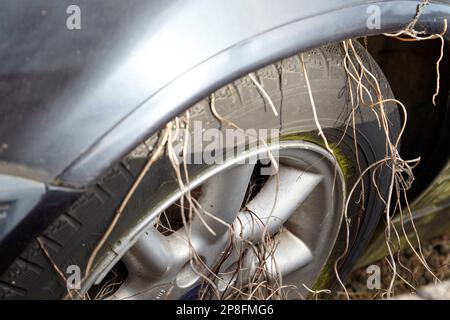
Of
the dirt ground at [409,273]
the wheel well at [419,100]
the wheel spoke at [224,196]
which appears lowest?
the dirt ground at [409,273]

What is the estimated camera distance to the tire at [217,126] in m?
1.13

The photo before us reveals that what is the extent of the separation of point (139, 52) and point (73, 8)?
15 centimetres

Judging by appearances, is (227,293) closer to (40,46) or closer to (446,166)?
(446,166)

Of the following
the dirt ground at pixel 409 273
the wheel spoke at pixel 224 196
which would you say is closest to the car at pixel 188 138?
the wheel spoke at pixel 224 196

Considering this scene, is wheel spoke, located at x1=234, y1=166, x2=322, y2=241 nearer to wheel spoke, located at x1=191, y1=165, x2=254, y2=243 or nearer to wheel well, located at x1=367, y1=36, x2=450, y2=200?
wheel spoke, located at x1=191, y1=165, x2=254, y2=243

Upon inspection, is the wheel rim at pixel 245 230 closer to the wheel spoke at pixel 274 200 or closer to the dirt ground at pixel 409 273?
the wheel spoke at pixel 274 200

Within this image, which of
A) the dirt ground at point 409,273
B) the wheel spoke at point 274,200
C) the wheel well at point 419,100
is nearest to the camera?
the wheel spoke at point 274,200

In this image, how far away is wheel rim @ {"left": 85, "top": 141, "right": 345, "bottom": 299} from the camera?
4.49 feet

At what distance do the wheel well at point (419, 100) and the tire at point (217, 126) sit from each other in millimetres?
226

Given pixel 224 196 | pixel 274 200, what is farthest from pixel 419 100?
Result: pixel 224 196

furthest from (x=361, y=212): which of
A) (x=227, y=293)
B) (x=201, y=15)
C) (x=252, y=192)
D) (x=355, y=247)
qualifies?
(x=201, y=15)

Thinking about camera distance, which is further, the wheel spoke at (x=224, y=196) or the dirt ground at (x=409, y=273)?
the dirt ground at (x=409, y=273)

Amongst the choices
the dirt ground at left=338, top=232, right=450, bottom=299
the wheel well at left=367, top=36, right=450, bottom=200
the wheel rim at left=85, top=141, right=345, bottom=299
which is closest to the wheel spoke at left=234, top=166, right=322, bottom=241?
the wheel rim at left=85, top=141, right=345, bottom=299
